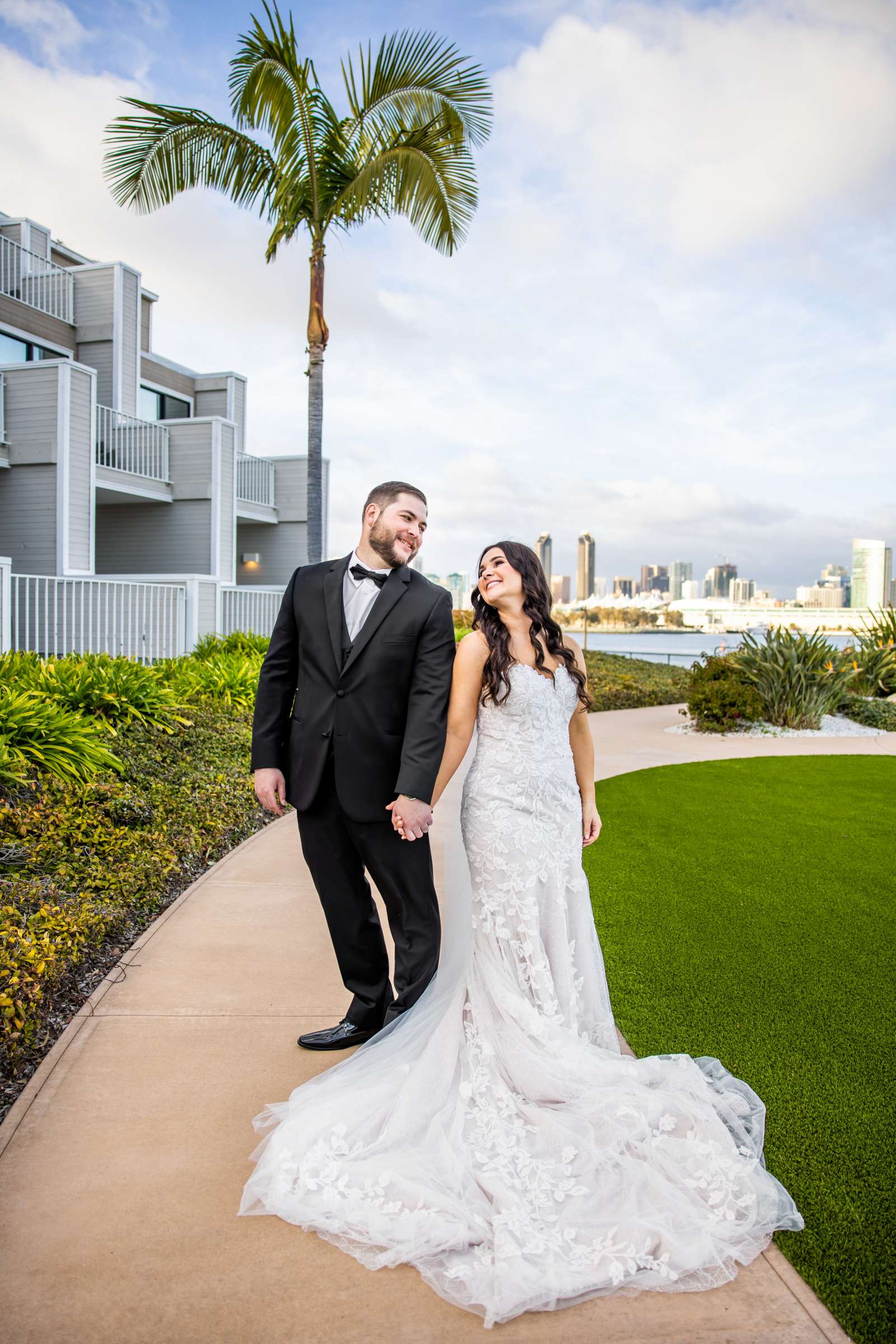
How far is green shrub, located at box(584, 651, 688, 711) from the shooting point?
16250 mm

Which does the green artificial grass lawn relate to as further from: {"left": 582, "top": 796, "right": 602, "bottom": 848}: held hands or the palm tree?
the palm tree

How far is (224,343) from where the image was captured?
951 inches

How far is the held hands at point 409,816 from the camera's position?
273cm

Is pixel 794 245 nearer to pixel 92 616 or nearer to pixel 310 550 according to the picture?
pixel 310 550

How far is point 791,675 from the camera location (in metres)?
12.9

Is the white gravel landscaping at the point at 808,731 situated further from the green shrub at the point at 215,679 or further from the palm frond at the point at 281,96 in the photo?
the palm frond at the point at 281,96

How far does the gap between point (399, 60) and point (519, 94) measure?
171 cm

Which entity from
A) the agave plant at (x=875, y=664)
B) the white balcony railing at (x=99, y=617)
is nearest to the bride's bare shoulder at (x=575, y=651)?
the white balcony railing at (x=99, y=617)

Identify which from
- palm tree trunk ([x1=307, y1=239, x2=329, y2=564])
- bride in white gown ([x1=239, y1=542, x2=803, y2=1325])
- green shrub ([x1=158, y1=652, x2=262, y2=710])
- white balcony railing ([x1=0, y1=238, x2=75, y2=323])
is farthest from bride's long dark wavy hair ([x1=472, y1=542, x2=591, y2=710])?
white balcony railing ([x1=0, y1=238, x2=75, y2=323])

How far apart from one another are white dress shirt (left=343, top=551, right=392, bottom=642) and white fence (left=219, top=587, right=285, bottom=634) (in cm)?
1224

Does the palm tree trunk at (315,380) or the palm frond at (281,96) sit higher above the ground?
the palm frond at (281,96)

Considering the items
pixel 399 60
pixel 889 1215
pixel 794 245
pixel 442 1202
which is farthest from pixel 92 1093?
pixel 794 245

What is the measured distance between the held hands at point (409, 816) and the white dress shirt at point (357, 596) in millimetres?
677

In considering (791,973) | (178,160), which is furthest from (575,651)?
(178,160)
